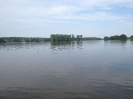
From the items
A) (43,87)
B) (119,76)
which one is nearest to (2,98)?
(43,87)

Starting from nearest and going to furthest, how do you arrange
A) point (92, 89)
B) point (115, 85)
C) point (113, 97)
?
point (113, 97), point (92, 89), point (115, 85)

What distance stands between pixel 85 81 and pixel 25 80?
265 inches

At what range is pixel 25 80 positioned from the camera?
667 inches

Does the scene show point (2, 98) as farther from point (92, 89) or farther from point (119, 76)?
point (119, 76)

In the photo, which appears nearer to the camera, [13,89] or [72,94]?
[72,94]

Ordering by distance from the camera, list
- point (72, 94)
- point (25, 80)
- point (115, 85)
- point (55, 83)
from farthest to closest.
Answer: point (25, 80) → point (55, 83) → point (115, 85) → point (72, 94)

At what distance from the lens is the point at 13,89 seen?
1405 centimetres

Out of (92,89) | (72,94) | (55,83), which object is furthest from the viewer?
(55,83)

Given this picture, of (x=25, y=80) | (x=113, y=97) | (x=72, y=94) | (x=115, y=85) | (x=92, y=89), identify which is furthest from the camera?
(x=25, y=80)

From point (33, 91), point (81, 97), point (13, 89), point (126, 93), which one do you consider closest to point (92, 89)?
point (81, 97)

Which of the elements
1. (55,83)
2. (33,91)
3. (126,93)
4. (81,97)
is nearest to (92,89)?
(81,97)

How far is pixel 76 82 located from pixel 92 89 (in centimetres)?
271

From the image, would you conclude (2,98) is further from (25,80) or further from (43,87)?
(25,80)

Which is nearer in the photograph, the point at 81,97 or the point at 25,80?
the point at 81,97
